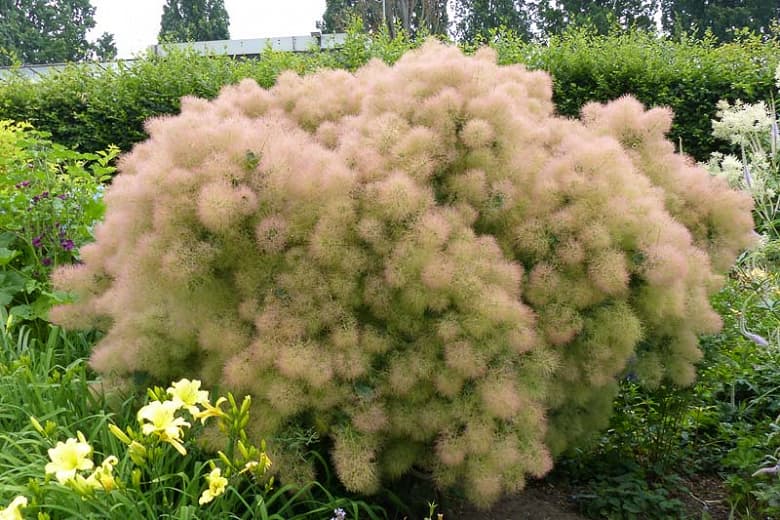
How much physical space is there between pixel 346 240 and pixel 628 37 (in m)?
7.12

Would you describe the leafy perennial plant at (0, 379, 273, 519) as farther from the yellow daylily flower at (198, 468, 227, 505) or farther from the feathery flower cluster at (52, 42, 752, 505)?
the feathery flower cluster at (52, 42, 752, 505)

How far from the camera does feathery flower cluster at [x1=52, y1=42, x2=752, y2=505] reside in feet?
6.62

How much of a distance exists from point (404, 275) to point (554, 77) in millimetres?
5652

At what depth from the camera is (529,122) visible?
7.73 feet

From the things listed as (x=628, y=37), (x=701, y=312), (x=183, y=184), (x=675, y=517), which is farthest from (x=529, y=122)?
(x=628, y=37)

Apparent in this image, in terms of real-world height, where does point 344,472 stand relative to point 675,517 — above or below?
above

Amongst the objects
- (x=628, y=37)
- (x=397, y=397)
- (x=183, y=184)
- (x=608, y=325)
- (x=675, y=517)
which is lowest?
(x=675, y=517)

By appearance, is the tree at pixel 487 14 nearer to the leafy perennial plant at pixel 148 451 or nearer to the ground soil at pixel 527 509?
the ground soil at pixel 527 509

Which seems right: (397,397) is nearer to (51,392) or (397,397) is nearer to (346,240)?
(346,240)

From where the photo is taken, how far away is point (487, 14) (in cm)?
3331

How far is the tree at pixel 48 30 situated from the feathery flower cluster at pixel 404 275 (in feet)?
124

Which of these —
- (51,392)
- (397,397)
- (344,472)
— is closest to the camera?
(344,472)

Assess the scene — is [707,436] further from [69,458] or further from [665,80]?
[665,80]

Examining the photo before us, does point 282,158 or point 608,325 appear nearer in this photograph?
point 282,158
